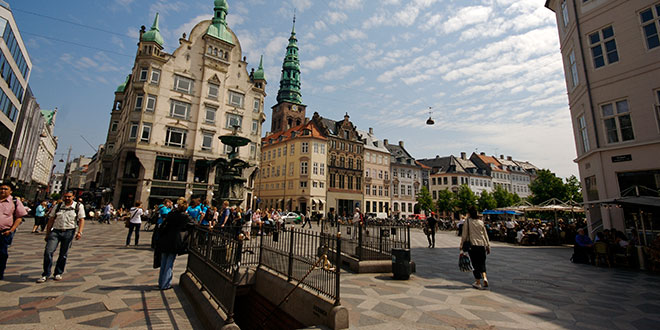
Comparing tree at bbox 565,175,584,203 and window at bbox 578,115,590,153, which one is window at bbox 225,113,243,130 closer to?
window at bbox 578,115,590,153

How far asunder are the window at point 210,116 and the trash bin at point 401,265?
32.1 meters

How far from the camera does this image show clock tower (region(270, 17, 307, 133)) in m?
67.6

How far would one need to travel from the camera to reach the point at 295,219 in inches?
1388

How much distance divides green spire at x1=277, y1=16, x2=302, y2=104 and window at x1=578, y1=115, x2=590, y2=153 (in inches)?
2342

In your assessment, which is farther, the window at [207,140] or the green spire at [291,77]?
the green spire at [291,77]

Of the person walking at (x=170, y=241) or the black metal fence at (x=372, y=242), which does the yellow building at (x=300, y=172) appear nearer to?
the black metal fence at (x=372, y=242)

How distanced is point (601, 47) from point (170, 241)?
21.1 metres

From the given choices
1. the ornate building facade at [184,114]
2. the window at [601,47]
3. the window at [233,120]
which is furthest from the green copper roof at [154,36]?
the window at [601,47]

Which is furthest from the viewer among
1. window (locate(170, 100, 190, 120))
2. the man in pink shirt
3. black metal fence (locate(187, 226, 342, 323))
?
window (locate(170, 100, 190, 120))

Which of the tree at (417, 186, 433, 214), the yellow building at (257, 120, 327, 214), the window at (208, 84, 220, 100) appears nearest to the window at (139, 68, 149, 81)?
the window at (208, 84, 220, 100)

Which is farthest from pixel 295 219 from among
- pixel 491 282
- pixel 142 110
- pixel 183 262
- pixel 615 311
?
pixel 615 311

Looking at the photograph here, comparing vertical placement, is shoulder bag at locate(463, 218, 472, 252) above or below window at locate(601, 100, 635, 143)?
below

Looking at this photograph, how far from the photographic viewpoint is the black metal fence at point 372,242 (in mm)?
8841

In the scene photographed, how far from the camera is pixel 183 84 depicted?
33125mm
